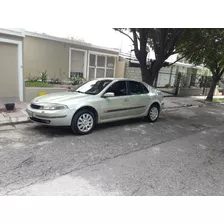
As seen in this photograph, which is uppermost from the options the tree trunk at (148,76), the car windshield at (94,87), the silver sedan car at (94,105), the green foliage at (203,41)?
the green foliage at (203,41)

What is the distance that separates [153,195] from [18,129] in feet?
13.5

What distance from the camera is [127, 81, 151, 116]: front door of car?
6.35 m

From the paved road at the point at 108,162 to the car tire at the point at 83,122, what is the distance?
7.6 inches

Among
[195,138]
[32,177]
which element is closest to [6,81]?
[32,177]

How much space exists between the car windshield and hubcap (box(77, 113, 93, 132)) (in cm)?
78

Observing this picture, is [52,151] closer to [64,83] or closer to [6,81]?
[6,81]

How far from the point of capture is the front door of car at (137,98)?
20.8 feet

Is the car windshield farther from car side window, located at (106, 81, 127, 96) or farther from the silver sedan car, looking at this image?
car side window, located at (106, 81, 127, 96)

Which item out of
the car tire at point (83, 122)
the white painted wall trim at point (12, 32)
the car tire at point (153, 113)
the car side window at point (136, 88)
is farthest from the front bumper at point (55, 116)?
the white painted wall trim at point (12, 32)

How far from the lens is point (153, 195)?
2896 mm

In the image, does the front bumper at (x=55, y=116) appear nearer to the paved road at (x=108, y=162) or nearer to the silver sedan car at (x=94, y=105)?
the silver sedan car at (x=94, y=105)

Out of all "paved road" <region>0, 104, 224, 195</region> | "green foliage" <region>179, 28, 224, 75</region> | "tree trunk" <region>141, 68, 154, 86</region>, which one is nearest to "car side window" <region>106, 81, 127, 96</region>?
"paved road" <region>0, 104, 224, 195</region>

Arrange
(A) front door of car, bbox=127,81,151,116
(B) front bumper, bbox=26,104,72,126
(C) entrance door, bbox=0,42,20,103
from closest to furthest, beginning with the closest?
(B) front bumper, bbox=26,104,72,126 < (A) front door of car, bbox=127,81,151,116 < (C) entrance door, bbox=0,42,20,103

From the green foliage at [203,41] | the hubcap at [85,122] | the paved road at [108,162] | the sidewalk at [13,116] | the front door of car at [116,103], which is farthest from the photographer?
the green foliage at [203,41]
